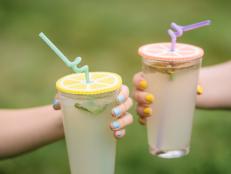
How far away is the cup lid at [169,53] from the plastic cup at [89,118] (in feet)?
0.44

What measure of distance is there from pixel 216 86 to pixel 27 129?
584 millimetres

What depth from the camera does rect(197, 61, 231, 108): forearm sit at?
1.27m

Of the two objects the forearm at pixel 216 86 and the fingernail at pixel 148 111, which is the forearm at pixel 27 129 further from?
the forearm at pixel 216 86

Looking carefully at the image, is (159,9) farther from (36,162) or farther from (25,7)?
(36,162)

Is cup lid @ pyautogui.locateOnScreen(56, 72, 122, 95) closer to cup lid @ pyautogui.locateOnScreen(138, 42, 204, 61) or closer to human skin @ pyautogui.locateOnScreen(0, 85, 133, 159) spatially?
cup lid @ pyautogui.locateOnScreen(138, 42, 204, 61)

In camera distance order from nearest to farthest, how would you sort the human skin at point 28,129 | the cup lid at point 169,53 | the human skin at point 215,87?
the cup lid at point 169,53, the human skin at point 28,129, the human skin at point 215,87

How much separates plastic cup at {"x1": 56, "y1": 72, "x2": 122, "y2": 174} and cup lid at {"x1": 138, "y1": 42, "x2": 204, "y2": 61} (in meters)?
0.13

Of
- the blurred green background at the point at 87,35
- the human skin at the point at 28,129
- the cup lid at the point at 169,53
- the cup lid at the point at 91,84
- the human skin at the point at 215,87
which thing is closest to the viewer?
the cup lid at the point at 91,84

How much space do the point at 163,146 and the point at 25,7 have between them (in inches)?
52.8

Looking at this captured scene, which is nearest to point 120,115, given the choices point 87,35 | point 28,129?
point 28,129

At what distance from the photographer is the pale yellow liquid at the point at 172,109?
0.94 meters

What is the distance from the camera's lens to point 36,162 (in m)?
1.86

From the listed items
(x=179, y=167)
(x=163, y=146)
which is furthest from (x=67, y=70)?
(x=163, y=146)

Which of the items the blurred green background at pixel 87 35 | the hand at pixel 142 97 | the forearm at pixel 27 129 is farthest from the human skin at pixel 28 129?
the blurred green background at pixel 87 35
